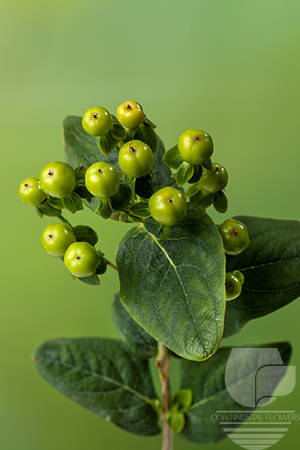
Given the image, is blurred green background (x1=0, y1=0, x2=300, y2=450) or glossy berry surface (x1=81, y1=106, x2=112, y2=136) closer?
glossy berry surface (x1=81, y1=106, x2=112, y2=136)

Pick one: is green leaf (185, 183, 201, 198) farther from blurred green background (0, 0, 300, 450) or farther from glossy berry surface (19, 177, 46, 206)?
blurred green background (0, 0, 300, 450)

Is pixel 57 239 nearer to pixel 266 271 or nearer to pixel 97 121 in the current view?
pixel 97 121

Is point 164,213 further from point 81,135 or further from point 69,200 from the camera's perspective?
point 81,135

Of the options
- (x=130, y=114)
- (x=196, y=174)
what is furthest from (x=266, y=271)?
(x=130, y=114)

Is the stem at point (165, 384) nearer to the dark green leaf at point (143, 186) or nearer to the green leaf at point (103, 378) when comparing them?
the green leaf at point (103, 378)

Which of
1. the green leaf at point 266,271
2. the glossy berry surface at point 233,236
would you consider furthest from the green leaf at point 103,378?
the glossy berry surface at point 233,236

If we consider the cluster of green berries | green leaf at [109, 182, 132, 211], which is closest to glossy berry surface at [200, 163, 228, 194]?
the cluster of green berries

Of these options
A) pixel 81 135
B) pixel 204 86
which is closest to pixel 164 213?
pixel 81 135
